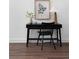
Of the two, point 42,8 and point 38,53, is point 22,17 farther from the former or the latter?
point 38,53

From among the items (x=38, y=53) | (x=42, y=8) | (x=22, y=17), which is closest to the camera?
(x=38, y=53)

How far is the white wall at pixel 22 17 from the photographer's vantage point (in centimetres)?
684

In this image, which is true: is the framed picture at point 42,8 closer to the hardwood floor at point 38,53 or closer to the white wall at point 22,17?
the white wall at point 22,17

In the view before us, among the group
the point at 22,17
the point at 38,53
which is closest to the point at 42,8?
the point at 22,17

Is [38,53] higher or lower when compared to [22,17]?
lower

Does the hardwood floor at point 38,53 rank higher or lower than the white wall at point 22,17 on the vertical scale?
lower

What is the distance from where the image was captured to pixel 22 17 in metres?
6.89

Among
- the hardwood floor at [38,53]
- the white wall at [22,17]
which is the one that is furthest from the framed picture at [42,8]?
the hardwood floor at [38,53]

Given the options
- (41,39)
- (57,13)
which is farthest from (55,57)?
(57,13)

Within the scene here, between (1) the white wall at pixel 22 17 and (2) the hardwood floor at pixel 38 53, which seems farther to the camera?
(1) the white wall at pixel 22 17

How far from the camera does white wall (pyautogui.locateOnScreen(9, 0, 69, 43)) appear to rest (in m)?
6.84

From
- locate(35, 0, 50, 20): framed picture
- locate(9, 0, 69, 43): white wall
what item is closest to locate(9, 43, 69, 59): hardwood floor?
locate(9, 0, 69, 43): white wall

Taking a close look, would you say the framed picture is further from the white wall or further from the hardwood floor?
the hardwood floor
